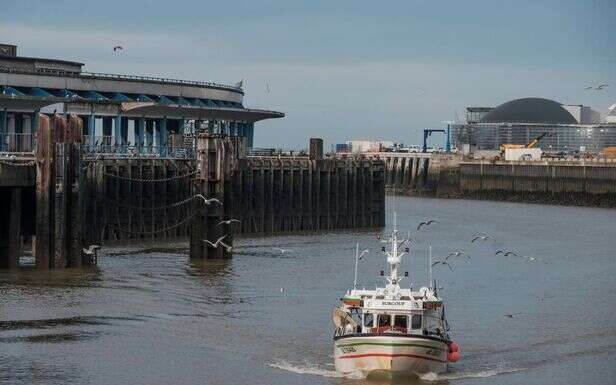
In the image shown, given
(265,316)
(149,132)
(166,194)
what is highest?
(149,132)

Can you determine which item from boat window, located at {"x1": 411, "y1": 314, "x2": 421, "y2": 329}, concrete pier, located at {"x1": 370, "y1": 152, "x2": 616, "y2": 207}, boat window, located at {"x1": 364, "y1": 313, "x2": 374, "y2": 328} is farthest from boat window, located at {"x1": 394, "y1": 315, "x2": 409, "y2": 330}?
concrete pier, located at {"x1": 370, "y1": 152, "x2": 616, "y2": 207}

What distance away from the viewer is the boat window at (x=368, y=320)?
144 feet

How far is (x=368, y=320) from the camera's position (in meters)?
44.3

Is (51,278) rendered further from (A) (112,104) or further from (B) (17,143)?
(A) (112,104)

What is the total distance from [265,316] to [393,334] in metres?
13.8

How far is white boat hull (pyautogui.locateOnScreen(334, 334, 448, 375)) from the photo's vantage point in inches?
1674

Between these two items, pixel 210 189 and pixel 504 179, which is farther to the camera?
pixel 504 179

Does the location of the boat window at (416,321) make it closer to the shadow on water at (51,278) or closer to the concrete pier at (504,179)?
the shadow on water at (51,278)

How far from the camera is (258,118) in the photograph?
12838 cm

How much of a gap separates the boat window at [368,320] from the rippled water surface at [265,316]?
1633 millimetres

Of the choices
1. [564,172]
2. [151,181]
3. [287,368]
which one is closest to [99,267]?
[151,181]

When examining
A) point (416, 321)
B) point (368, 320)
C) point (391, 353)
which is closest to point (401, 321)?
point (416, 321)

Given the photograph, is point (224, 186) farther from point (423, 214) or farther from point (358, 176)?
point (423, 214)

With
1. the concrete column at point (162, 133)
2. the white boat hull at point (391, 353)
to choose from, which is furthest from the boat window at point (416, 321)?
the concrete column at point (162, 133)
